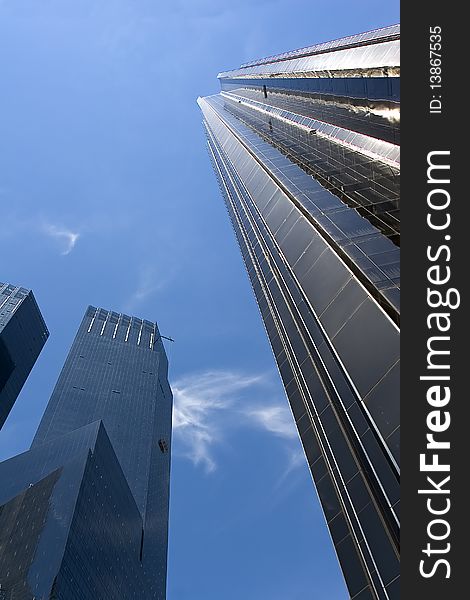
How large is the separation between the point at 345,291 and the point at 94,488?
285 ft

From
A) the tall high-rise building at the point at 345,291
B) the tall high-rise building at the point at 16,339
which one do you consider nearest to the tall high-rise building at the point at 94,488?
the tall high-rise building at the point at 16,339

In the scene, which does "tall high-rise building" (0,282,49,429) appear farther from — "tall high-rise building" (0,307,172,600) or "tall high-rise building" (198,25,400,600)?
"tall high-rise building" (198,25,400,600)

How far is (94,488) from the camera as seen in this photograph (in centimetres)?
8944

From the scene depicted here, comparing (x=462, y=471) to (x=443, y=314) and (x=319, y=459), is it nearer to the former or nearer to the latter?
(x=443, y=314)

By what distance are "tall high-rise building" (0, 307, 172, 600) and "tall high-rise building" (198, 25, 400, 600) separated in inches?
2326

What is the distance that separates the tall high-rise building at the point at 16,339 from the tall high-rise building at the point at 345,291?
128 m

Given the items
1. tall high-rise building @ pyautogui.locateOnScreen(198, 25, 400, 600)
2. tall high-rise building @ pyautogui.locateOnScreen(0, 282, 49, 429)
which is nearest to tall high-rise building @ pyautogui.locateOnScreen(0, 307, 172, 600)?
tall high-rise building @ pyautogui.locateOnScreen(0, 282, 49, 429)

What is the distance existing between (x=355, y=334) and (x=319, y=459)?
36.2 feet

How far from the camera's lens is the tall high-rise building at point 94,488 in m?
75.2

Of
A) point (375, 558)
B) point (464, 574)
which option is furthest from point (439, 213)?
point (375, 558)

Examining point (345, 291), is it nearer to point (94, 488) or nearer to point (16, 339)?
point (94, 488)

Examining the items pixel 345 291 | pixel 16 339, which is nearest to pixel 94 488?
pixel 16 339

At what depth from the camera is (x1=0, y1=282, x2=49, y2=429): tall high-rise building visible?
5797 inches

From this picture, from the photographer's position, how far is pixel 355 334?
48.5 feet
